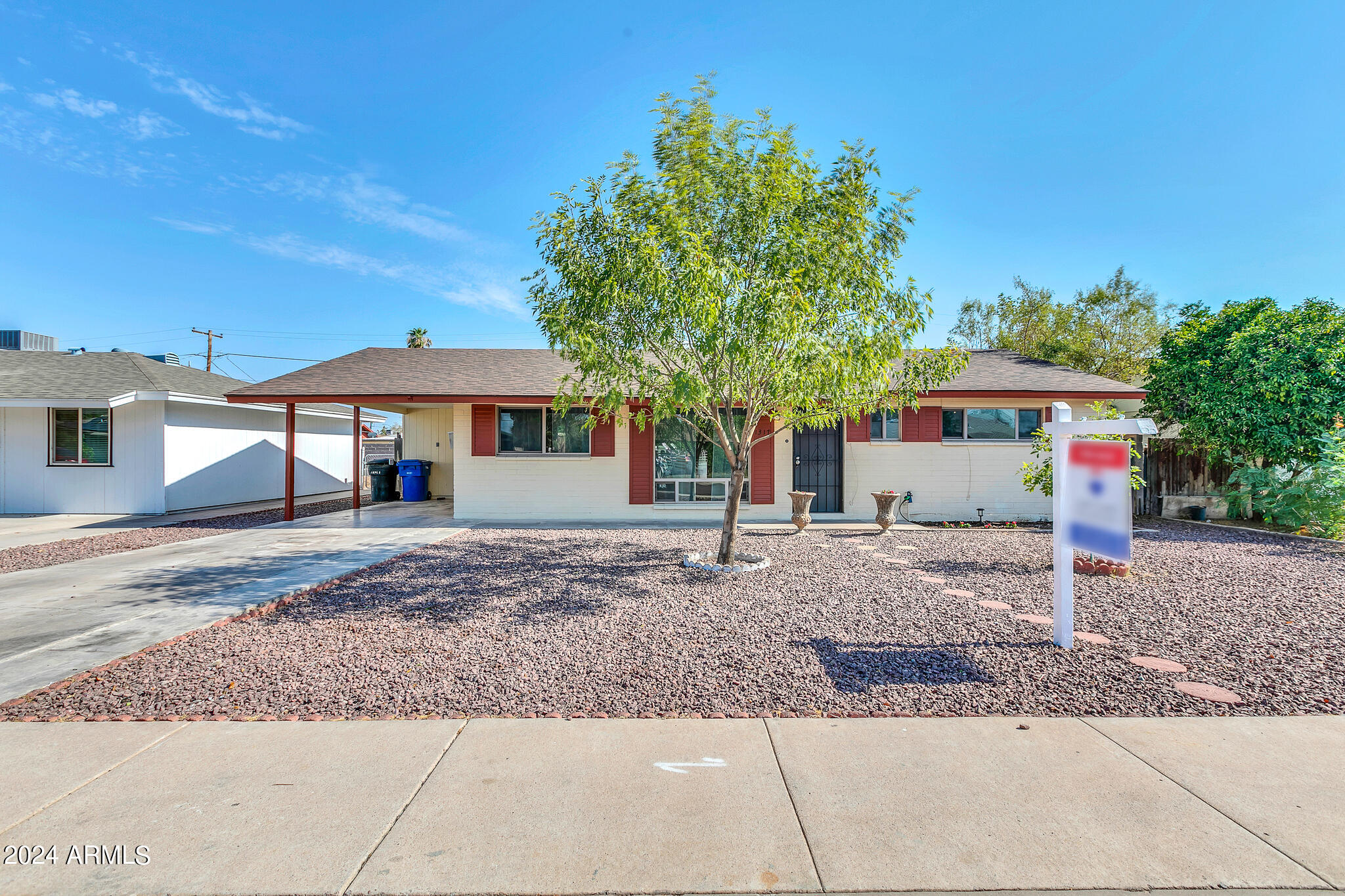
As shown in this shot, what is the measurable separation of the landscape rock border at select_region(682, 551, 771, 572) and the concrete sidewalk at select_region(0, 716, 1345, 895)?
3584 mm

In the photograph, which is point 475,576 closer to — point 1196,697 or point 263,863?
point 263,863

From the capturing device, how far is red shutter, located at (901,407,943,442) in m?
11.3

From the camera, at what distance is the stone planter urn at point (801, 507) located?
9594mm

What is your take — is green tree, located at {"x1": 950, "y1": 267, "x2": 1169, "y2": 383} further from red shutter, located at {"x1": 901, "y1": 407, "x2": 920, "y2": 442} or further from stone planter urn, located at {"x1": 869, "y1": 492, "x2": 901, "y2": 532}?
stone planter urn, located at {"x1": 869, "y1": 492, "x2": 901, "y2": 532}

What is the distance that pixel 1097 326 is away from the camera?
20.5 metres

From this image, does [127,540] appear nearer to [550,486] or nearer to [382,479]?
[382,479]

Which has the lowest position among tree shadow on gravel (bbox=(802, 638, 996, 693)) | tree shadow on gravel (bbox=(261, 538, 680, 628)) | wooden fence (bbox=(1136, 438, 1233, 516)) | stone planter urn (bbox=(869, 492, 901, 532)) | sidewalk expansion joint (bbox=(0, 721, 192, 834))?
tree shadow on gravel (bbox=(802, 638, 996, 693))

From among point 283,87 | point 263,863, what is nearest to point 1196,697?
point 263,863

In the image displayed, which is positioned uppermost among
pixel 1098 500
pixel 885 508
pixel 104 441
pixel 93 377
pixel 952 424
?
pixel 93 377

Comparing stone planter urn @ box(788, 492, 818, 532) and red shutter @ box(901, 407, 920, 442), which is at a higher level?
red shutter @ box(901, 407, 920, 442)

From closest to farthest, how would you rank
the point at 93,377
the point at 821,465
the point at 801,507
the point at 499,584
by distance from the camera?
1. the point at 499,584
2. the point at 801,507
3. the point at 821,465
4. the point at 93,377

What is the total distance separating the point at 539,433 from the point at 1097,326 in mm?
20963

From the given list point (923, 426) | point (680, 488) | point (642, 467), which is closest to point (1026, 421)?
point (923, 426)

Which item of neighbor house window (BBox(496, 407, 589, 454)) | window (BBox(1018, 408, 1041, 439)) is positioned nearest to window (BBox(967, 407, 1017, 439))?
window (BBox(1018, 408, 1041, 439))
